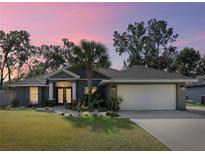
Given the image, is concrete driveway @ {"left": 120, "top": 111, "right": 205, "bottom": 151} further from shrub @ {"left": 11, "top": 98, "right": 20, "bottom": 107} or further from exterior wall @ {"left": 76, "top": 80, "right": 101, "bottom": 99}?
shrub @ {"left": 11, "top": 98, "right": 20, "bottom": 107}

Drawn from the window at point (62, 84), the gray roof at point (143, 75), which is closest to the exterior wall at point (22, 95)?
the window at point (62, 84)

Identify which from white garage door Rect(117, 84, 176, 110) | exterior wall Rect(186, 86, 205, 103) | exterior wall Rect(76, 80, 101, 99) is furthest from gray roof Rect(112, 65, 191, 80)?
exterior wall Rect(186, 86, 205, 103)

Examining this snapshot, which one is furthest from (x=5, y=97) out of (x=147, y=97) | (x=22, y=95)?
(x=147, y=97)

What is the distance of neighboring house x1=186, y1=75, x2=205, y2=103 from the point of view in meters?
42.8

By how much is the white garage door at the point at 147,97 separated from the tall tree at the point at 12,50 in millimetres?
28988

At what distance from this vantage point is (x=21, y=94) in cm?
3328

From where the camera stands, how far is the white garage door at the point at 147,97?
2538 centimetres

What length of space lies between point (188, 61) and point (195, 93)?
1584 cm

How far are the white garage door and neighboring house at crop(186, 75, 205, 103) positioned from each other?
Answer: 16562mm

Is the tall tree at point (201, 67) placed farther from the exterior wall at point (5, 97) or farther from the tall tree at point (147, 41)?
the exterior wall at point (5, 97)

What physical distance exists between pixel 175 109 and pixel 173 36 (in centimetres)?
3310

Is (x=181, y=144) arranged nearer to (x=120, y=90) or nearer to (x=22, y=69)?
(x=120, y=90)

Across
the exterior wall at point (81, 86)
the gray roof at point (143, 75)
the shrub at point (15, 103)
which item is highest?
the gray roof at point (143, 75)

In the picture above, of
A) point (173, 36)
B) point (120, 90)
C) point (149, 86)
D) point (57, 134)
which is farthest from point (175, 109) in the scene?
point (173, 36)
